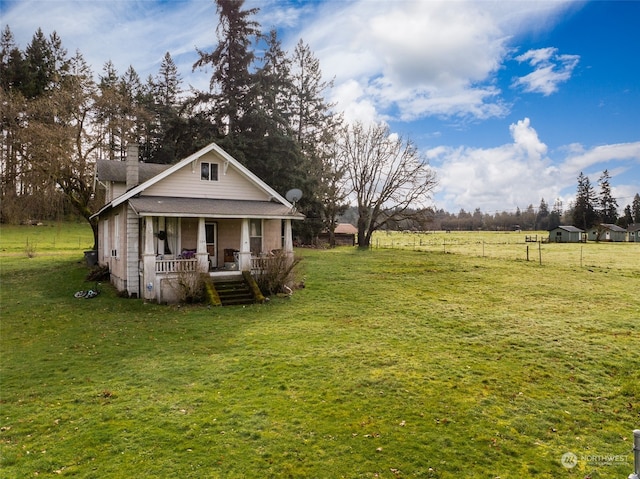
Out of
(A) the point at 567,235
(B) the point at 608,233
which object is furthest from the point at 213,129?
(B) the point at 608,233

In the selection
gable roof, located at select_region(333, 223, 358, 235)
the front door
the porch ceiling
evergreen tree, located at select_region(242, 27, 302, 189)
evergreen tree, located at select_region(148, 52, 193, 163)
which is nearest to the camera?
the porch ceiling

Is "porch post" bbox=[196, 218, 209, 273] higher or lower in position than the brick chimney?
lower

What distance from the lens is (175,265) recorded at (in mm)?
15281

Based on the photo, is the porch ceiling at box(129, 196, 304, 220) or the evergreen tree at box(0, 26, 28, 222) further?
the evergreen tree at box(0, 26, 28, 222)

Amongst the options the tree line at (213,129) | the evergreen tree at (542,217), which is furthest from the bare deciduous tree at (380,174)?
the evergreen tree at (542,217)

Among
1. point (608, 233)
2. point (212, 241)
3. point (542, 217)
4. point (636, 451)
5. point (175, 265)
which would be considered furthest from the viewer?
point (542, 217)

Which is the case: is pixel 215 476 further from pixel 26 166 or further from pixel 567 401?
pixel 26 166

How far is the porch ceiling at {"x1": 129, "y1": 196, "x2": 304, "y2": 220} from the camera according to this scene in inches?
A: 582

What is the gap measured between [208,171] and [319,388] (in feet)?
41.4

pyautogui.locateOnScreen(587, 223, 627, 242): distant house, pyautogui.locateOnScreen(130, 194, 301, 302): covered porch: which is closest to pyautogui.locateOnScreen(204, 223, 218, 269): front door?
pyautogui.locateOnScreen(130, 194, 301, 302): covered porch

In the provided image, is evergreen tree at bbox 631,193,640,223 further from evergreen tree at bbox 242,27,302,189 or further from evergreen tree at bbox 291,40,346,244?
evergreen tree at bbox 242,27,302,189

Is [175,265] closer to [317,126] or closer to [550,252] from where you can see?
[317,126]

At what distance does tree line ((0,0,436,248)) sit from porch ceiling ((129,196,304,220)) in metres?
8.26

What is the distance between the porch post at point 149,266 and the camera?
1478cm
